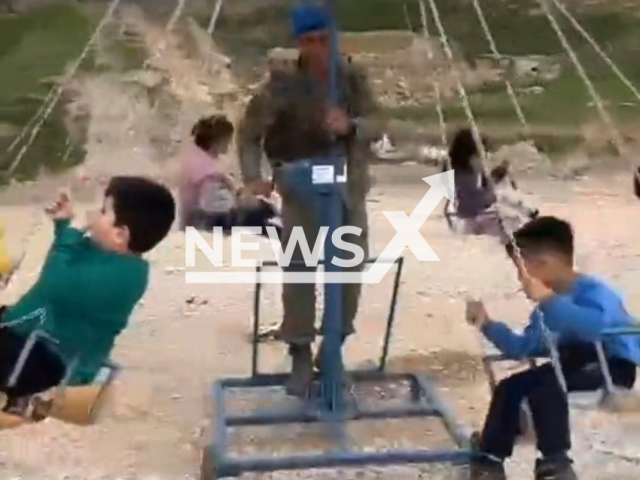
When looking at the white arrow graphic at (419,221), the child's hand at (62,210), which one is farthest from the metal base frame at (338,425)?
the white arrow graphic at (419,221)

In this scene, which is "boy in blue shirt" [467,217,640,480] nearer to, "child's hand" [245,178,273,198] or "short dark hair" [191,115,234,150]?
"child's hand" [245,178,273,198]

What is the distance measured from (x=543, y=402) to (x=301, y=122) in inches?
32.4

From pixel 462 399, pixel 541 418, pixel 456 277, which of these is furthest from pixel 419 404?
pixel 456 277

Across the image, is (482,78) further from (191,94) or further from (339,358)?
(339,358)

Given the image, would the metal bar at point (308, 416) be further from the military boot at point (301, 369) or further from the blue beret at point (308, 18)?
the blue beret at point (308, 18)

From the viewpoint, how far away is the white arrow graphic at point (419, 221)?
5.70 meters

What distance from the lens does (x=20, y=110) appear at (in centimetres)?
888

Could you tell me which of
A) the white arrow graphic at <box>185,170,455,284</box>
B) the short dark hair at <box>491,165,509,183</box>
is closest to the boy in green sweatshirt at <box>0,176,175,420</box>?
the white arrow graphic at <box>185,170,455,284</box>

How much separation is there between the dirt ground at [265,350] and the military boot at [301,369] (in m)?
0.11

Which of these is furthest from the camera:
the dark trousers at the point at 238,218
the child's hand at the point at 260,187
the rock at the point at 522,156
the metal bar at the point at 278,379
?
the rock at the point at 522,156

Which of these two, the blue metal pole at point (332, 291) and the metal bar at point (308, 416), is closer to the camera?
the blue metal pole at point (332, 291)

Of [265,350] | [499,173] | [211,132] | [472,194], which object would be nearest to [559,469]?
[265,350]

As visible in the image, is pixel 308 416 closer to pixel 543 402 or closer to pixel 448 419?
pixel 448 419

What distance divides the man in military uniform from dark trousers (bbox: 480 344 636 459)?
0.55m
